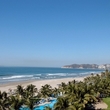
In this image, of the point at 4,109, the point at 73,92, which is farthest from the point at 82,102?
the point at 4,109

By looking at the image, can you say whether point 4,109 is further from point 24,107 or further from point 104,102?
point 104,102

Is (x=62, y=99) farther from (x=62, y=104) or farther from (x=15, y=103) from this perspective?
(x=15, y=103)

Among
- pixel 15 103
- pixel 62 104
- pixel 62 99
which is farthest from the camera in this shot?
pixel 15 103

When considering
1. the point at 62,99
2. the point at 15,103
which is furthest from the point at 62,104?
the point at 15,103

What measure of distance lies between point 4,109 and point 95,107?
1846 centimetres

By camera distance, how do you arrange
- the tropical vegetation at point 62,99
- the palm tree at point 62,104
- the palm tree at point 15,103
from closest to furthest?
the palm tree at point 62,104, the tropical vegetation at point 62,99, the palm tree at point 15,103

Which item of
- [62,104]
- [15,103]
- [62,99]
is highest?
[62,99]

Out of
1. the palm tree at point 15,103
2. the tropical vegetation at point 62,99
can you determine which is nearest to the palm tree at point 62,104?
the tropical vegetation at point 62,99

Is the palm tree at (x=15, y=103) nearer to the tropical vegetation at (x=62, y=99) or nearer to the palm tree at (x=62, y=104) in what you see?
the tropical vegetation at (x=62, y=99)

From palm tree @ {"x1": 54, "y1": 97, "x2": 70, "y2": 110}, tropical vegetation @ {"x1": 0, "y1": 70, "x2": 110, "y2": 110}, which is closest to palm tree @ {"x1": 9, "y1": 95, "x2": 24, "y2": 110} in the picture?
tropical vegetation @ {"x1": 0, "y1": 70, "x2": 110, "y2": 110}

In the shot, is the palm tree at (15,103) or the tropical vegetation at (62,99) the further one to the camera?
the palm tree at (15,103)

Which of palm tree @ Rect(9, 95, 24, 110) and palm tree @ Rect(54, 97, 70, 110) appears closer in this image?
palm tree @ Rect(54, 97, 70, 110)

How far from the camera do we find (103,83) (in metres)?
52.1

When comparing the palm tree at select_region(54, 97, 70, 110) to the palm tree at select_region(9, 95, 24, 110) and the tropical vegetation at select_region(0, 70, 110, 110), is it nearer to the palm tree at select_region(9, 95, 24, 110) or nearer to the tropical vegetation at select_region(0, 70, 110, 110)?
the tropical vegetation at select_region(0, 70, 110, 110)
